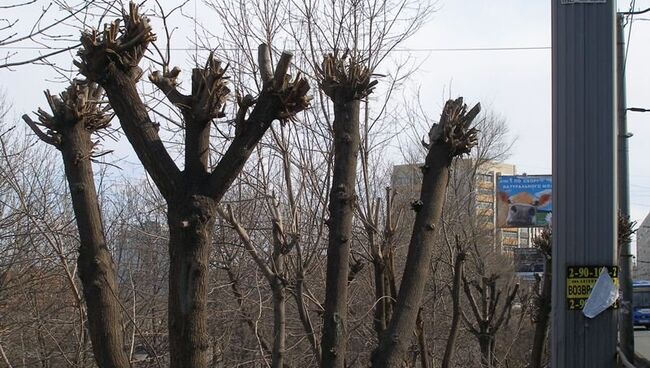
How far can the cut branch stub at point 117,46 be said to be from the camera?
16.0ft

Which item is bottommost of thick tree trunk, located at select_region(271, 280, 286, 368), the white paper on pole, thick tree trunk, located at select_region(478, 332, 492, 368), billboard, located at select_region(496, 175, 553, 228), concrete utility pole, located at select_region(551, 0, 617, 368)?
thick tree trunk, located at select_region(478, 332, 492, 368)

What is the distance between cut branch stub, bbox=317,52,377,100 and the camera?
580cm

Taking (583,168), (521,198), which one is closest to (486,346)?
(583,168)

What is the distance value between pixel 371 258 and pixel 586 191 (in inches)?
182

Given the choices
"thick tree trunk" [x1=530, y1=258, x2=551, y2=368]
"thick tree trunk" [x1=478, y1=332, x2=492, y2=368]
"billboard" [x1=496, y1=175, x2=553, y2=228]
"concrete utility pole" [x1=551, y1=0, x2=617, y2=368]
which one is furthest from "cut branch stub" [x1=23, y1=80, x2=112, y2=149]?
"billboard" [x1=496, y1=175, x2=553, y2=228]

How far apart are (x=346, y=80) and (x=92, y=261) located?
2.10m

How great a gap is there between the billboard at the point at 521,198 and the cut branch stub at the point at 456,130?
106ft

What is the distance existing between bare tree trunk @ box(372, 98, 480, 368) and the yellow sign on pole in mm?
1522

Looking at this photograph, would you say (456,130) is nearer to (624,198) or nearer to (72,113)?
(72,113)

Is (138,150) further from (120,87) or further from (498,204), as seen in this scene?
(498,204)

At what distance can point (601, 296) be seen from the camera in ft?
14.8

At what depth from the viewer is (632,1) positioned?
1566 centimetres

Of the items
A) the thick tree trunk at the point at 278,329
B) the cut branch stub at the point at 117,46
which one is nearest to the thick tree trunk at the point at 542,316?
the thick tree trunk at the point at 278,329

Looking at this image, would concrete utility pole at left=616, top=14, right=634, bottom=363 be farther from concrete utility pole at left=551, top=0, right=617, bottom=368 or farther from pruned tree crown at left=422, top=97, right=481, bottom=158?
concrete utility pole at left=551, top=0, right=617, bottom=368
